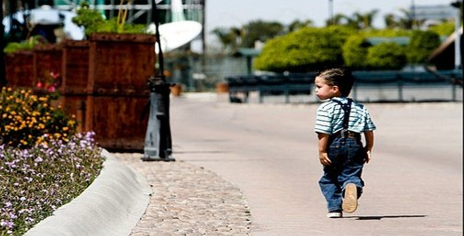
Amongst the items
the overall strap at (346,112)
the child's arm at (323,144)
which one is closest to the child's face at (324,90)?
the overall strap at (346,112)

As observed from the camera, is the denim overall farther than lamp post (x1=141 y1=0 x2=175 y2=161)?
No

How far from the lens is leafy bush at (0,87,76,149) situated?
18844mm

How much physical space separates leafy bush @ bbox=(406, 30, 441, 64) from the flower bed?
71.7 m

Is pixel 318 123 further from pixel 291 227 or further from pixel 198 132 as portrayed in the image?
pixel 198 132

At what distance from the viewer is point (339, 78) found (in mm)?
11492

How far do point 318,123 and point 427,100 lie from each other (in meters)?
39.1

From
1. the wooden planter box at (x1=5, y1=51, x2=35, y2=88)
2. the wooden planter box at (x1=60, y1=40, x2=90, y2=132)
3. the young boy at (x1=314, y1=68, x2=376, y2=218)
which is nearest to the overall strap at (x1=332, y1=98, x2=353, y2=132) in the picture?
the young boy at (x1=314, y1=68, x2=376, y2=218)

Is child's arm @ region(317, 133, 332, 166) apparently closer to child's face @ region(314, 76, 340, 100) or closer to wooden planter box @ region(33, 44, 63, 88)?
child's face @ region(314, 76, 340, 100)

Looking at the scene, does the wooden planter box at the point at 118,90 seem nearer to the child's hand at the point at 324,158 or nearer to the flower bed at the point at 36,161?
the flower bed at the point at 36,161

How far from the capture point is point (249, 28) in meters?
199

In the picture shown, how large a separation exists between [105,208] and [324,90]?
2.06 meters

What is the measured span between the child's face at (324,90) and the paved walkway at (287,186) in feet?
3.49

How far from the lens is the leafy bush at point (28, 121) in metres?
18.8

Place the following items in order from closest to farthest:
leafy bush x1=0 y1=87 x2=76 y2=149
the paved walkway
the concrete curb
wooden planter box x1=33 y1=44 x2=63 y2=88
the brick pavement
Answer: the concrete curb < the brick pavement < the paved walkway < leafy bush x1=0 y1=87 x2=76 y2=149 < wooden planter box x1=33 y1=44 x2=63 y2=88
